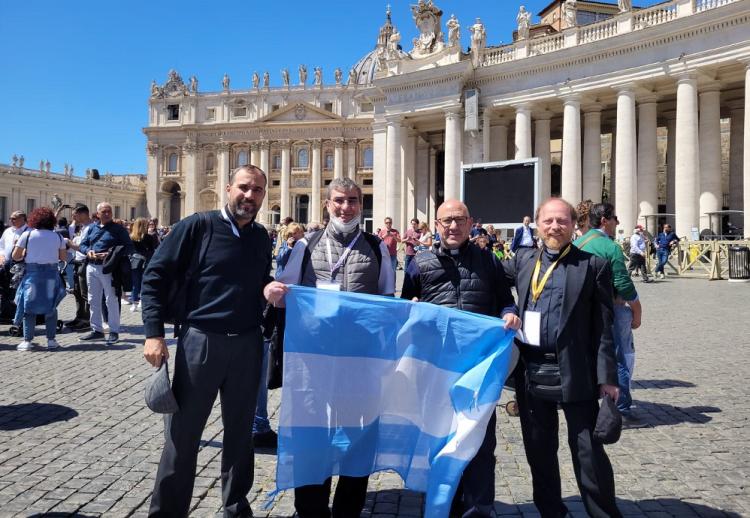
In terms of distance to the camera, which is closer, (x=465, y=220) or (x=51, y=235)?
(x=465, y=220)

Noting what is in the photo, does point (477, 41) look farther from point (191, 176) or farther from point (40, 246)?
point (191, 176)

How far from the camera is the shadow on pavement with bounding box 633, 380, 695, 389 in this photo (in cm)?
622

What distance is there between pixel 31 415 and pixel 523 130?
25.7 metres

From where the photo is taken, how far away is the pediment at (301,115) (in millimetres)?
60906

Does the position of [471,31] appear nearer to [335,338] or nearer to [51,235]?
[51,235]

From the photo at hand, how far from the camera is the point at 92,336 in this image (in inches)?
357

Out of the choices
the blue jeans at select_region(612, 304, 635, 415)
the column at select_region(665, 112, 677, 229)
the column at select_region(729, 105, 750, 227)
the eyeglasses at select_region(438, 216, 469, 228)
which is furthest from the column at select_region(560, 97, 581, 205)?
the eyeglasses at select_region(438, 216, 469, 228)

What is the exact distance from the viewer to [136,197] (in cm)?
7681

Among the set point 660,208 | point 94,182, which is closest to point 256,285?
point 660,208

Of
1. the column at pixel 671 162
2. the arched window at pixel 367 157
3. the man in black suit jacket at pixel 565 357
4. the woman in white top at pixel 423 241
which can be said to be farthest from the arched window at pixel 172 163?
the man in black suit jacket at pixel 565 357

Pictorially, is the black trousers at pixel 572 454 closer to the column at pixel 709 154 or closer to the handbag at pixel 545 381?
the handbag at pixel 545 381

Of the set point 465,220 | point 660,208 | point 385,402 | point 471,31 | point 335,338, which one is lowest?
point 385,402

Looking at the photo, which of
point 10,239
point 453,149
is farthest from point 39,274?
point 453,149

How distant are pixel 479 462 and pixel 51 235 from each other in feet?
24.4
